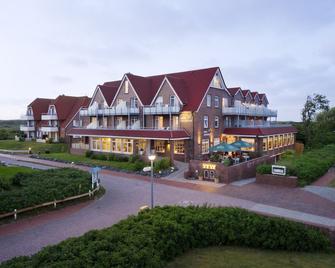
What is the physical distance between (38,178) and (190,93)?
2130 cm

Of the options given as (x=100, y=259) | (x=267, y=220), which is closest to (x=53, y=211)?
(x=100, y=259)

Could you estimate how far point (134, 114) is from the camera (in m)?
37.9

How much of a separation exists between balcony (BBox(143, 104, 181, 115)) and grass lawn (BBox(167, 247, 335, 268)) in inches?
939

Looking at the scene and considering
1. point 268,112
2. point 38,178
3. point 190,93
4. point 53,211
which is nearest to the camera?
point 53,211

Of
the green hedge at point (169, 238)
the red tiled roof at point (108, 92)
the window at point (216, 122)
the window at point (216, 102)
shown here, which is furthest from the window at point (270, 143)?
the green hedge at point (169, 238)

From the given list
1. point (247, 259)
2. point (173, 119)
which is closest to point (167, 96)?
point (173, 119)

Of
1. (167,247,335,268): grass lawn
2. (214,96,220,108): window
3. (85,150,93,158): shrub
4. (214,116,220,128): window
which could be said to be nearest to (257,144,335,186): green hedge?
(214,116,220,128): window

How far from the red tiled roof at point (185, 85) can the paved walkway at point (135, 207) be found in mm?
12903

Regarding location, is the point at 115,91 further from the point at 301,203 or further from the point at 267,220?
the point at 267,220

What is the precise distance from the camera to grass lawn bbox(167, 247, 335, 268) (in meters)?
9.62

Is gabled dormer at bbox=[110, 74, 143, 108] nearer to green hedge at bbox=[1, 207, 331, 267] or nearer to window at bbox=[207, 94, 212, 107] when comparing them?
window at bbox=[207, 94, 212, 107]

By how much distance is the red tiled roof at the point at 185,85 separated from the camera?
35.0m

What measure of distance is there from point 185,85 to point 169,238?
29.2m

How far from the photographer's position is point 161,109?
34.7m
